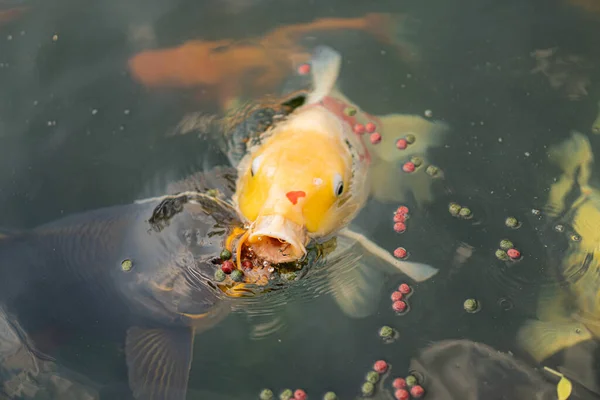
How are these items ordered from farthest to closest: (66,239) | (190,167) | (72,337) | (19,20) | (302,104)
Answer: (19,20) → (302,104) → (190,167) → (66,239) → (72,337)

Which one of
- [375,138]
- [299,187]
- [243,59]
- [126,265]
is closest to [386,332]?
[299,187]

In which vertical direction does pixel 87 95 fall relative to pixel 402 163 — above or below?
above

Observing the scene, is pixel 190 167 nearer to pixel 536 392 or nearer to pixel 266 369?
pixel 266 369

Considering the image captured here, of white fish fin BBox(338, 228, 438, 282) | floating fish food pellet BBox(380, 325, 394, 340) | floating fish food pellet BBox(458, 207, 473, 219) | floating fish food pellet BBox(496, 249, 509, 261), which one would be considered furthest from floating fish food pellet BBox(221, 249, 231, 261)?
floating fish food pellet BBox(496, 249, 509, 261)

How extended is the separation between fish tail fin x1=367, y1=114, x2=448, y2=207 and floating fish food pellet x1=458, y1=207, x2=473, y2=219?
238mm

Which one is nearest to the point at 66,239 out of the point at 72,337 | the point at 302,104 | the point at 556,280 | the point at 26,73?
the point at 72,337

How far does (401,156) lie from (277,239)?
4.55 feet

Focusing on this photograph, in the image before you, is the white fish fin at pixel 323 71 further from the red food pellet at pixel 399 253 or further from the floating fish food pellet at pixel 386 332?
the floating fish food pellet at pixel 386 332

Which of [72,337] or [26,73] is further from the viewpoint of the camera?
[26,73]

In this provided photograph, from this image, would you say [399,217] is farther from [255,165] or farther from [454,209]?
[255,165]

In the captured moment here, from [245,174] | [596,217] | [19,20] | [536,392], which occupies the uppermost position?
[19,20]

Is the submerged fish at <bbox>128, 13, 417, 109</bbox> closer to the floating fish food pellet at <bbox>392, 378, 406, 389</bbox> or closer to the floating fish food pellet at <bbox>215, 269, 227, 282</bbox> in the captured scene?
the floating fish food pellet at <bbox>215, 269, 227, 282</bbox>

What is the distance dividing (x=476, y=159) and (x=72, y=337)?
3121 millimetres

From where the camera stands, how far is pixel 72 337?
4.16 m
